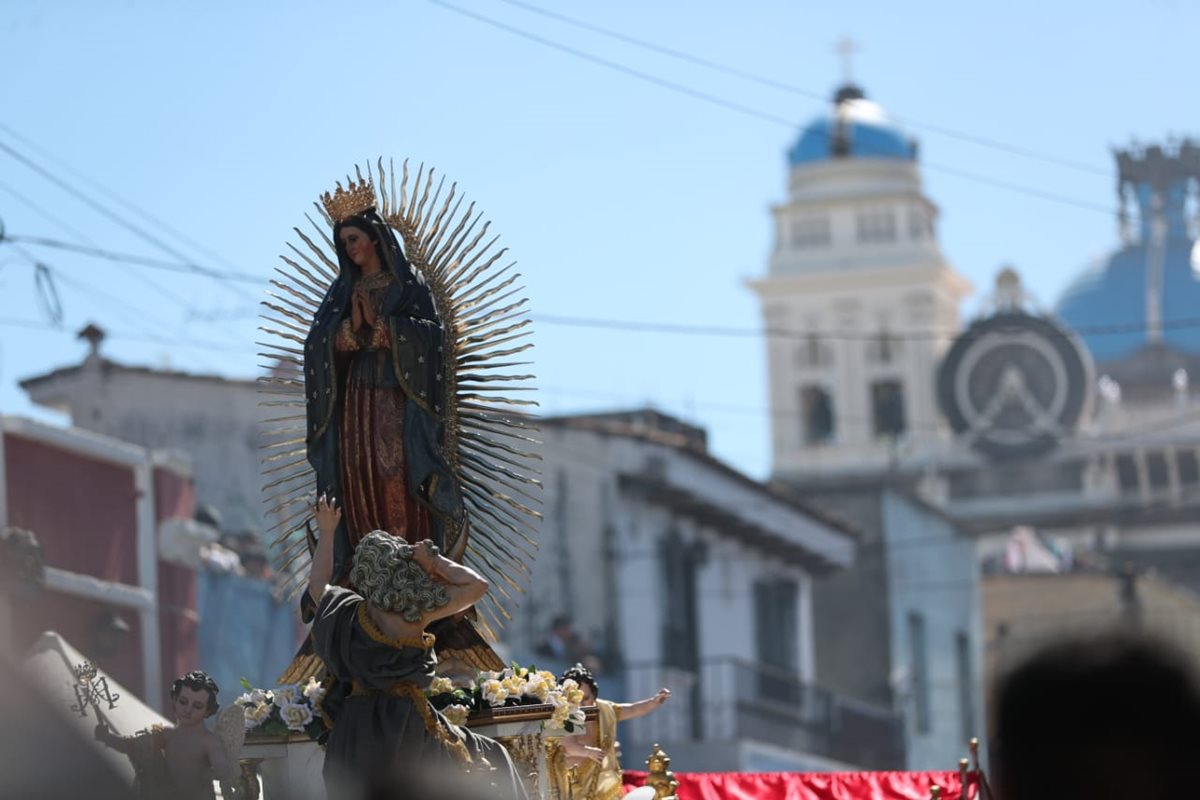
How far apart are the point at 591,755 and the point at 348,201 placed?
2.30m

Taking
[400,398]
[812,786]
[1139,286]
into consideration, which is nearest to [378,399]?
[400,398]

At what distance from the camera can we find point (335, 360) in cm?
905

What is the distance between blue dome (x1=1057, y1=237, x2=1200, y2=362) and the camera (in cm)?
7219

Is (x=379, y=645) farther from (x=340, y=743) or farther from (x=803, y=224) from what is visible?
(x=803, y=224)

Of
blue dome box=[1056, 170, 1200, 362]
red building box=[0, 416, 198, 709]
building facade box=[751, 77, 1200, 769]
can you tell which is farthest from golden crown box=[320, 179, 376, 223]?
blue dome box=[1056, 170, 1200, 362]

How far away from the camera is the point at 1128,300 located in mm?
73312

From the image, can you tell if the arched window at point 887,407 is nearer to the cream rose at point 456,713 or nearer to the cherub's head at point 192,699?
the cherub's head at point 192,699

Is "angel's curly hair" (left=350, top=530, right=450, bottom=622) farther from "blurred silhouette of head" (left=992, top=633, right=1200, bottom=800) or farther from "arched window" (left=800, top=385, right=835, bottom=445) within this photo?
"arched window" (left=800, top=385, right=835, bottom=445)

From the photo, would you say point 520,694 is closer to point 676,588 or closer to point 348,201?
point 348,201

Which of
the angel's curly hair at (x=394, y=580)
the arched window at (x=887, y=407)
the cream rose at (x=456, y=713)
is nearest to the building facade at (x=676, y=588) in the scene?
the cream rose at (x=456, y=713)

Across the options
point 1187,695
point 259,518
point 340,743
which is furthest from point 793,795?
point 259,518

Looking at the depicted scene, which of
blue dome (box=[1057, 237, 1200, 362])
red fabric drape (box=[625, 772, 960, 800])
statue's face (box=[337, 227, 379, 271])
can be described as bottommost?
red fabric drape (box=[625, 772, 960, 800])

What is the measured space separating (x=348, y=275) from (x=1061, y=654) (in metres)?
6.50

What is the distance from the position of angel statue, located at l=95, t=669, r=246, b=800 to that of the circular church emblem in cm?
5613
